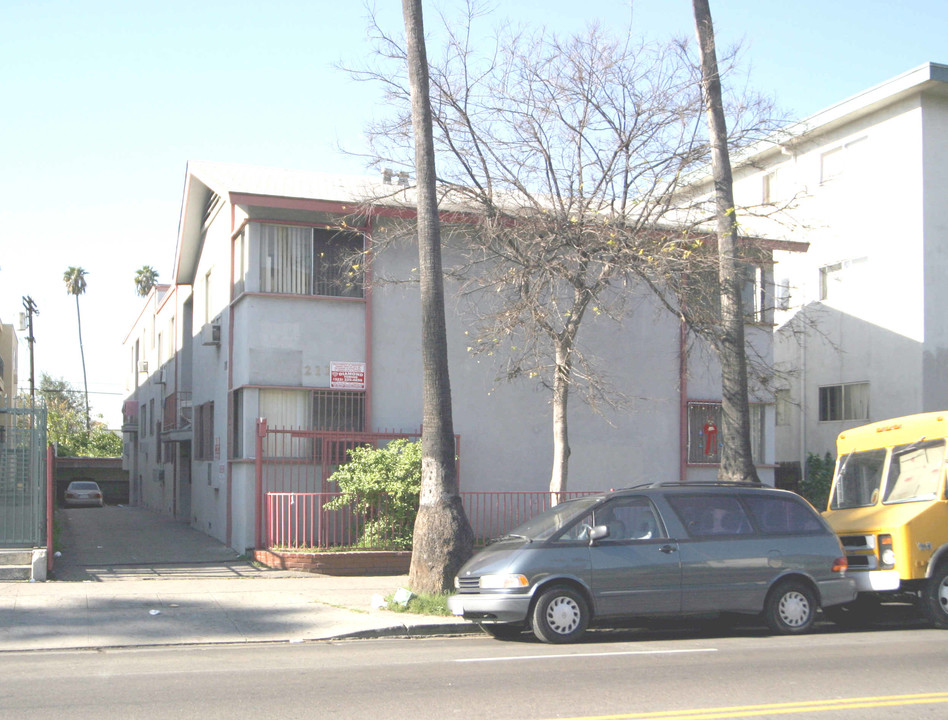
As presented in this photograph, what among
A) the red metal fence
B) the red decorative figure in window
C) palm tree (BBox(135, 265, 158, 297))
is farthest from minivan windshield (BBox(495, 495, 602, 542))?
palm tree (BBox(135, 265, 158, 297))

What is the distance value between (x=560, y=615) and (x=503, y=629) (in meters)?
1.05

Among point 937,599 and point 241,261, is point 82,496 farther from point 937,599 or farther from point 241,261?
point 937,599

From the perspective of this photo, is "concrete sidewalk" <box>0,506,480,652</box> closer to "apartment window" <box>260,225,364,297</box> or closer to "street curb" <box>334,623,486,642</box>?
"street curb" <box>334,623,486,642</box>

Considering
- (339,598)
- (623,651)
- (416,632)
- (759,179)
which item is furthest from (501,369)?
(759,179)

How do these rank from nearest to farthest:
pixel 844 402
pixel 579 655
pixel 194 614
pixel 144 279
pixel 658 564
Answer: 1. pixel 579 655
2. pixel 658 564
3. pixel 194 614
4. pixel 844 402
5. pixel 144 279

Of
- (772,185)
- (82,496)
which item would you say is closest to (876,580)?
(772,185)

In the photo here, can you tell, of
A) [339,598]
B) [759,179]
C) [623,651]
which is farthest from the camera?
[759,179]

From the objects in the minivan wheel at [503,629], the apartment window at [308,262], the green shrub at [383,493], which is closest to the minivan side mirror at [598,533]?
the minivan wheel at [503,629]

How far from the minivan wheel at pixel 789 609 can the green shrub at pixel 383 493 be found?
21.3 feet

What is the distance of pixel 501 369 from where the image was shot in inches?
734

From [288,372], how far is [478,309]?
143 inches

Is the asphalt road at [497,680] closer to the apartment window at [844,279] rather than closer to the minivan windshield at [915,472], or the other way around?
the minivan windshield at [915,472]

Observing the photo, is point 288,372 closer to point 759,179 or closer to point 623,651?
point 623,651

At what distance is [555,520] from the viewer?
11109 millimetres
